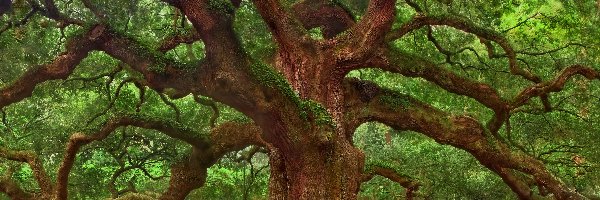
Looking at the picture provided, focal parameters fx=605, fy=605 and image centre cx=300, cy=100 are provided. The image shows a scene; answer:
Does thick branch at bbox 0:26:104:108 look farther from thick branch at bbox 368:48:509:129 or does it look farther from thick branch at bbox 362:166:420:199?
thick branch at bbox 362:166:420:199

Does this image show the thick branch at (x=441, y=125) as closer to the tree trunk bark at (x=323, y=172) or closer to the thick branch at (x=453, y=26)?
the thick branch at (x=453, y=26)

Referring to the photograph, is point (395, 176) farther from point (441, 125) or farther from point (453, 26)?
point (453, 26)

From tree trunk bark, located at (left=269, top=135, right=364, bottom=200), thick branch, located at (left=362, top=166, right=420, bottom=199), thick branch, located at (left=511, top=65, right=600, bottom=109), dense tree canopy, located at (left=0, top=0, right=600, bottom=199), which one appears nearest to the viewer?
tree trunk bark, located at (left=269, top=135, right=364, bottom=200)

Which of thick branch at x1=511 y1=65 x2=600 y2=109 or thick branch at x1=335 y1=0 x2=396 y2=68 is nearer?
thick branch at x1=335 y1=0 x2=396 y2=68

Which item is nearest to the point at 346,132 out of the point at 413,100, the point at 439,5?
the point at 413,100

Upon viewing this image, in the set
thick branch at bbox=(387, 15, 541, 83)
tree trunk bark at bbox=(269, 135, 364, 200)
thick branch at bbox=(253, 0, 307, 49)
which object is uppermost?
thick branch at bbox=(387, 15, 541, 83)

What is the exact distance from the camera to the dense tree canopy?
21.6ft

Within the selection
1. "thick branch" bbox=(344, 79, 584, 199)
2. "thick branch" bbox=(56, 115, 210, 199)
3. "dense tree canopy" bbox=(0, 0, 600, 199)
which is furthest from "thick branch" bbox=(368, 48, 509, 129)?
"thick branch" bbox=(56, 115, 210, 199)

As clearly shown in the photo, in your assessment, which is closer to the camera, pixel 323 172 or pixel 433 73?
pixel 323 172

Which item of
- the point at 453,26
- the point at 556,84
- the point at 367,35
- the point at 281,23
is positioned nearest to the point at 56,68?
the point at 281,23

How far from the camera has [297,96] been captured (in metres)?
6.29

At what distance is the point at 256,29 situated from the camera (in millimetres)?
9531

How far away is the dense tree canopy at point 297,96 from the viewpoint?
660cm

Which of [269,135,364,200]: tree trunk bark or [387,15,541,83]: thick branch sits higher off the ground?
[387,15,541,83]: thick branch
